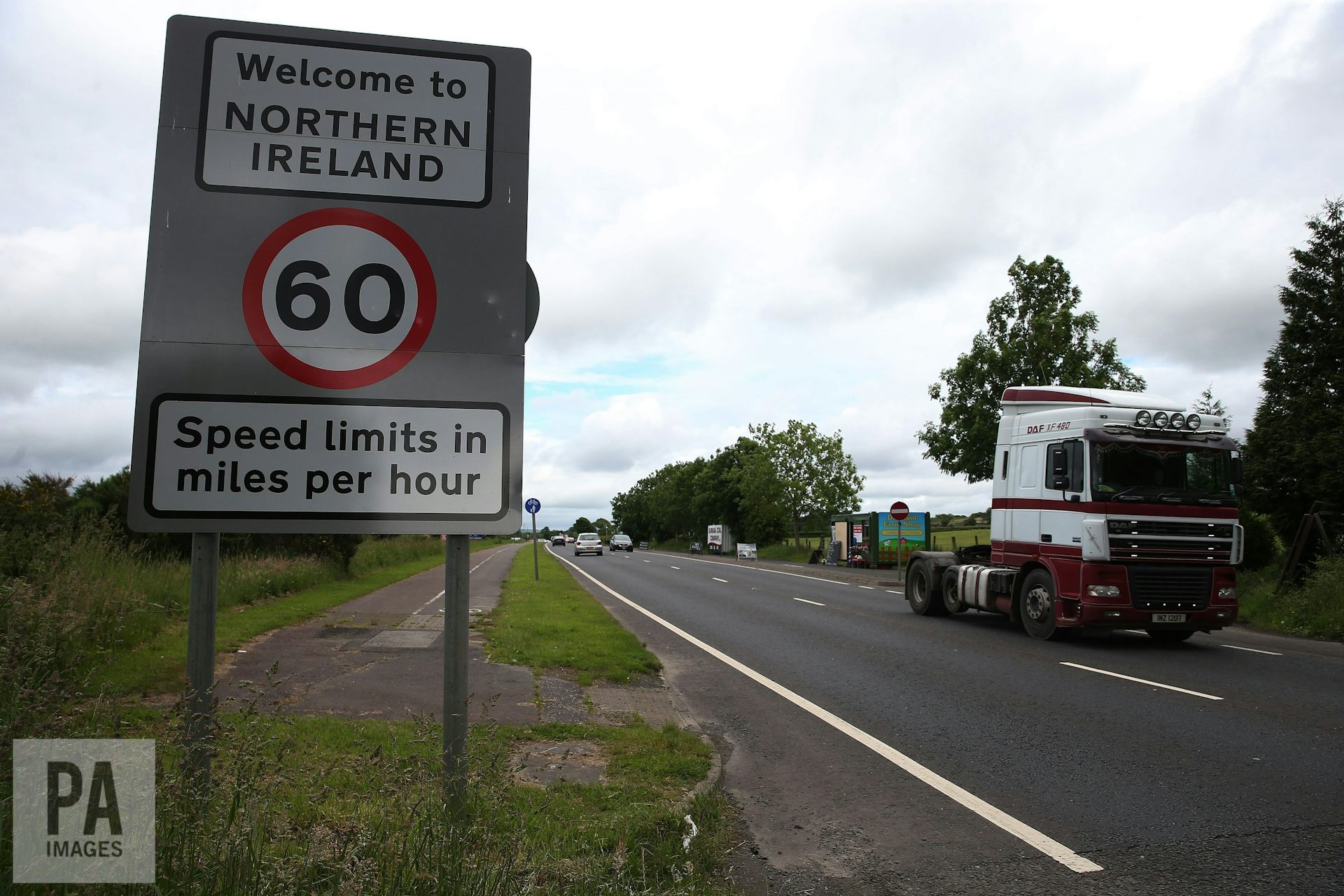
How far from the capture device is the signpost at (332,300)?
9.37ft

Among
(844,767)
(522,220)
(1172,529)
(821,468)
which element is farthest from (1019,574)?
(821,468)

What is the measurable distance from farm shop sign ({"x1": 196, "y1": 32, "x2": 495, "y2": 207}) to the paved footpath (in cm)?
303

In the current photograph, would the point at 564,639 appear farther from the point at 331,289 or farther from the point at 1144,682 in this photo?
the point at 331,289

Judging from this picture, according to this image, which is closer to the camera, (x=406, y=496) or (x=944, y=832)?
(x=406, y=496)

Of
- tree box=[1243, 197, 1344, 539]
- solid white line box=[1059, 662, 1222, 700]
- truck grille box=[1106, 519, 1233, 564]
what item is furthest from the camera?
tree box=[1243, 197, 1344, 539]

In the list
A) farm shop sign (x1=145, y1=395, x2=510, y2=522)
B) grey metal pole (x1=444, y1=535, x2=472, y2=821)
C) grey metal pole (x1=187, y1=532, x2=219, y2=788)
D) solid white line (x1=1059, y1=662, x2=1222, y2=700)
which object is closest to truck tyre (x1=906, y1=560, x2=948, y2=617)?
solid white line (x1=1059, y1=662, x2=1222, y2=700)

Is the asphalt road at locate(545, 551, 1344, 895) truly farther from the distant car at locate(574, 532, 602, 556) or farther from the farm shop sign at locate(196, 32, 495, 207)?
the distant car at locate(574, 532, 602, 556)

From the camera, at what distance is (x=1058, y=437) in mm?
12922

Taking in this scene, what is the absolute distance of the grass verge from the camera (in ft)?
32.9

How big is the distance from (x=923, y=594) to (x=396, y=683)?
12.2m

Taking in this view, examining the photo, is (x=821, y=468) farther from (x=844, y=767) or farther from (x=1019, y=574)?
(x=844, y=767)

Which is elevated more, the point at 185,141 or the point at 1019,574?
the point at 185,141

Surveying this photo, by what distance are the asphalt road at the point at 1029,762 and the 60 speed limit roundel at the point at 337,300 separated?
312 centimetres

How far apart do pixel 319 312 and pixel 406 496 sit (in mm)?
710
